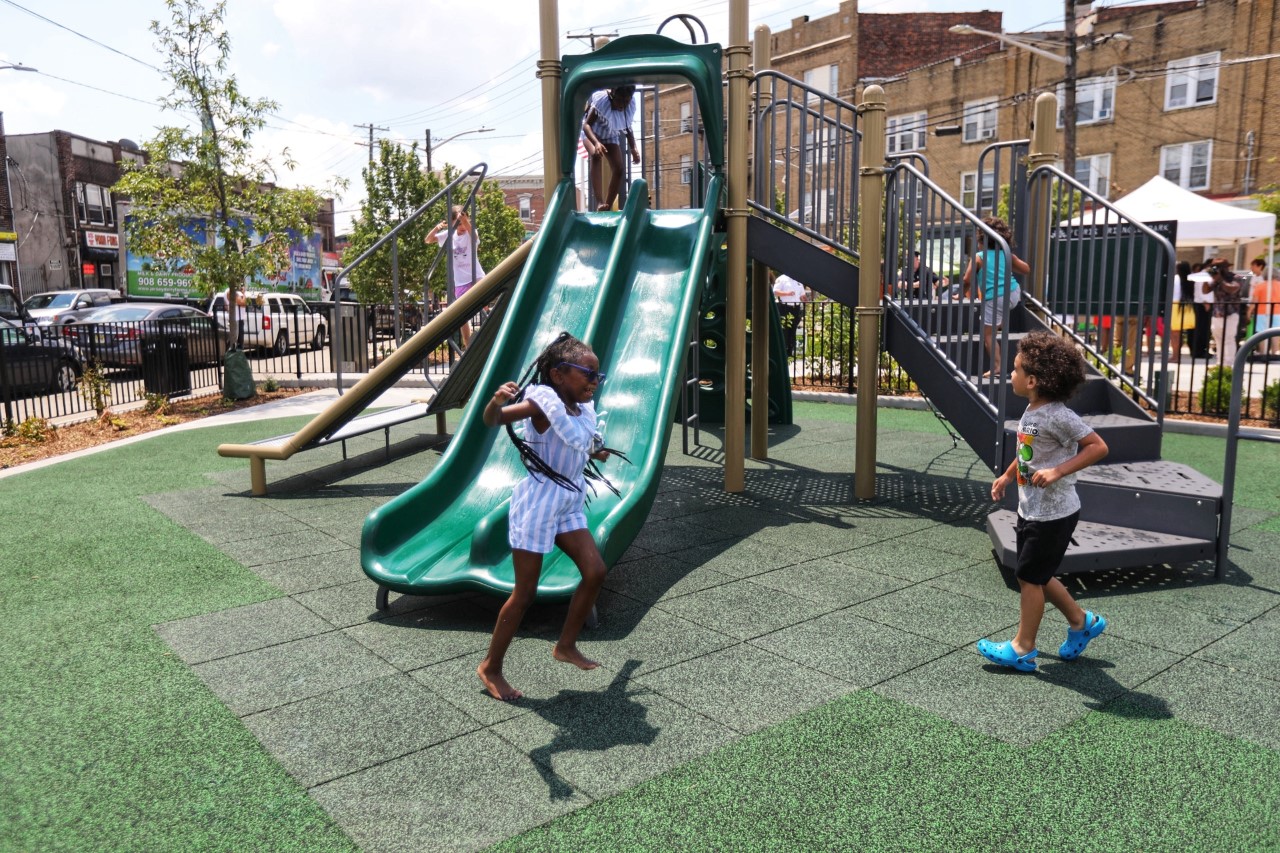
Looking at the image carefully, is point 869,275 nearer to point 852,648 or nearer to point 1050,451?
point 1050,451

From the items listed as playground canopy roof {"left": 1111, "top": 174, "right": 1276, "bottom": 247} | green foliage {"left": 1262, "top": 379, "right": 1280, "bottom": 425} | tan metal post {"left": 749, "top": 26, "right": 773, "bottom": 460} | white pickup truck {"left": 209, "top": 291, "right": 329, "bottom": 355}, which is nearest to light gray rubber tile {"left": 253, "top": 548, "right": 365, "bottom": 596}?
tan metal post {"left": 749, "top": 26, "right": 773, "bottom": 460}

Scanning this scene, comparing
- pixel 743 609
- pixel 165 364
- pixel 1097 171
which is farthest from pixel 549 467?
pixel 1097 171

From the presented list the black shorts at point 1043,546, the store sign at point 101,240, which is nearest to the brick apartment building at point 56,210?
the store sign at point 101,240

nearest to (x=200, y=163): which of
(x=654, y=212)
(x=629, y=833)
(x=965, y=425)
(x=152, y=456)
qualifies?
(x=152, y=456)

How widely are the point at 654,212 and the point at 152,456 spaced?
603 centimetres

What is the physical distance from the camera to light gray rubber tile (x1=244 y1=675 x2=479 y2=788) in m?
3.28

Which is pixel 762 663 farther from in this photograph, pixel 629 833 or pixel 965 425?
pixel 965 425

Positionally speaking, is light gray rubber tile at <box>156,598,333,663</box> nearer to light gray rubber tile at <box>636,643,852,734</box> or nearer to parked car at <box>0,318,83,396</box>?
light gray rubber tile at <box>636,643,852,734</box>

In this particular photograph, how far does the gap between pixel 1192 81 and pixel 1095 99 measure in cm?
348

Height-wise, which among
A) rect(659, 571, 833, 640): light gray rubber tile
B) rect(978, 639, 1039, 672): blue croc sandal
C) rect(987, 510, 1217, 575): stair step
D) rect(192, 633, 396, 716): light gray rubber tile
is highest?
rect(987, 510, 1217, 575): stair step

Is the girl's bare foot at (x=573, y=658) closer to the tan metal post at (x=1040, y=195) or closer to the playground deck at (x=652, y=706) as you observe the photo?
the playground deck at (x=652, y=706)

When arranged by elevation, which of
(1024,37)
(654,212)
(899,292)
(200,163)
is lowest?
(899,292)

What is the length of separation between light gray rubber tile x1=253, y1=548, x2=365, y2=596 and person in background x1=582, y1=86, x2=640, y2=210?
4.75m

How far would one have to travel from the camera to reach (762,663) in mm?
4152
